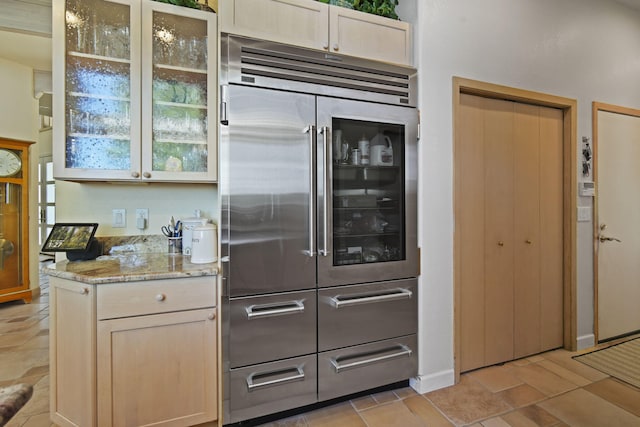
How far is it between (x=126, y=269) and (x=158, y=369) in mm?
548

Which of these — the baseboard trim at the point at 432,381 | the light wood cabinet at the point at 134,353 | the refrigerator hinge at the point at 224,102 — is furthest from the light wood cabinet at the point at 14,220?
the baseboard trim at the point at 432,381

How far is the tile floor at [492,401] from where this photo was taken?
1766mm

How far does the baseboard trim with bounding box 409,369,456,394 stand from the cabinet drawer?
4.76 feet

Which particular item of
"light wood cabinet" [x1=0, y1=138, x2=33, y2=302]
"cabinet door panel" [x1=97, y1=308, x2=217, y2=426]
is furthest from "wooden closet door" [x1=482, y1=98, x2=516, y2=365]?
"light wood cabinet" [x1=0, y1=138, x2=33, y2=302]

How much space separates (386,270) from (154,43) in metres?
2.01

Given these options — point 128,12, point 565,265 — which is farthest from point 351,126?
point 565,265

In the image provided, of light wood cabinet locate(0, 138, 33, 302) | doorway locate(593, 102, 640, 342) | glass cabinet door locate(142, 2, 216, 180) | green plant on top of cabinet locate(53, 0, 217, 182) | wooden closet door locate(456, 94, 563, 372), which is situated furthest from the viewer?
light wood cabinet locate(0, 138, 33, 302)

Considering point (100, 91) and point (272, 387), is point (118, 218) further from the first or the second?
point (272, 387)

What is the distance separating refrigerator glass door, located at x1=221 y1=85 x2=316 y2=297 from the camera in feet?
5.39

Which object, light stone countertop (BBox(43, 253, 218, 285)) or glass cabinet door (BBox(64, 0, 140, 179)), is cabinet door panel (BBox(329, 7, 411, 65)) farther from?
light stone countertop (BBox(43, 253, 218, 285))

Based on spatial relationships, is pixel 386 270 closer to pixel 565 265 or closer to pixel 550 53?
pixel 565 265

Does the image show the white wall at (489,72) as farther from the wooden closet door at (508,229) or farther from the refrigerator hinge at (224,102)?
the refrigerator hinge at (224,102)

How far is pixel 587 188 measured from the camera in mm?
2602

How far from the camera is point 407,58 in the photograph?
2.02 metres
